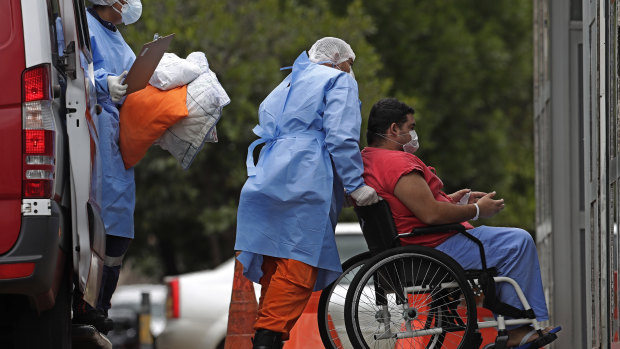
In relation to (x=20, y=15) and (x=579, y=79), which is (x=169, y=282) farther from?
(x=20, y=15)

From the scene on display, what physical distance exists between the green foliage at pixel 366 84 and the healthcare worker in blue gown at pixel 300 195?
473 inches

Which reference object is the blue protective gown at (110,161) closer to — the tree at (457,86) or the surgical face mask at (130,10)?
the surgical face mask at (130,10)

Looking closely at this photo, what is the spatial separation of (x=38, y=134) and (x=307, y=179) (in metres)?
1.79

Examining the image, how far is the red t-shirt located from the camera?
645 centimetres

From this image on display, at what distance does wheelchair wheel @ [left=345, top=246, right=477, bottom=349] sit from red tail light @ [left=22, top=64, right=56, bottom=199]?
5.83 ft

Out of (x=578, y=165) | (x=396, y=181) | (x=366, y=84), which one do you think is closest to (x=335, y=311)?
(x=396, y=181)

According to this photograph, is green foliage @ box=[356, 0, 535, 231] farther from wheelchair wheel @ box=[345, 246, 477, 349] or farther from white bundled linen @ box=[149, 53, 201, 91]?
wheelchair wheel @ box=[345, 246, 477, 349]

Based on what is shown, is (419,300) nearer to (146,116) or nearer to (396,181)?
(396,181)

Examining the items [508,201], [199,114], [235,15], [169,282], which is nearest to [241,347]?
[199,114]

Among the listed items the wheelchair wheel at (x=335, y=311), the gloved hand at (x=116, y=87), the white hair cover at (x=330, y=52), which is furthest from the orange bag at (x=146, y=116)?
the wheelchair wheel at (x=335, y=311)

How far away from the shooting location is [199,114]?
6.77m

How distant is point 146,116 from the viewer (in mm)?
6746

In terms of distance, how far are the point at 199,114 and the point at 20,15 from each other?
1.75 meters

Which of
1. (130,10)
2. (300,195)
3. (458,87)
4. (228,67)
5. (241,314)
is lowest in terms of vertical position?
(241,314)
